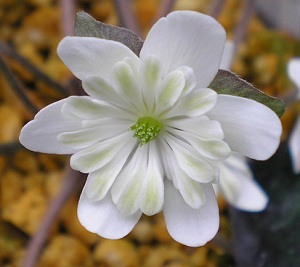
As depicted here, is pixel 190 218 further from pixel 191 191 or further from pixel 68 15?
pixel 68 15

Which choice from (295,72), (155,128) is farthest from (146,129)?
(295,72)

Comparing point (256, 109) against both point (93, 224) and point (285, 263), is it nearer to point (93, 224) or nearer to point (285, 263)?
point (93, 224)

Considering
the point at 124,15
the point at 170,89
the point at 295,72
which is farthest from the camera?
the point at 124,15

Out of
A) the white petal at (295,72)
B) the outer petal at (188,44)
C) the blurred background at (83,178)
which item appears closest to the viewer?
the outer petal at (188,44)

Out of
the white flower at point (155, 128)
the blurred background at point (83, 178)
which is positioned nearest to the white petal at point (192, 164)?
the white flower at point (155, 128)

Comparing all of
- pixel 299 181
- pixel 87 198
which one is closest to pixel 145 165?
pixel 87 198

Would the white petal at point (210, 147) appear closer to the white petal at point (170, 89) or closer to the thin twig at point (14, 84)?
the white petal at point (170, 89)

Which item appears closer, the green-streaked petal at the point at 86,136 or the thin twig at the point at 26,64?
the green-streaked petal at the point at 86,136
